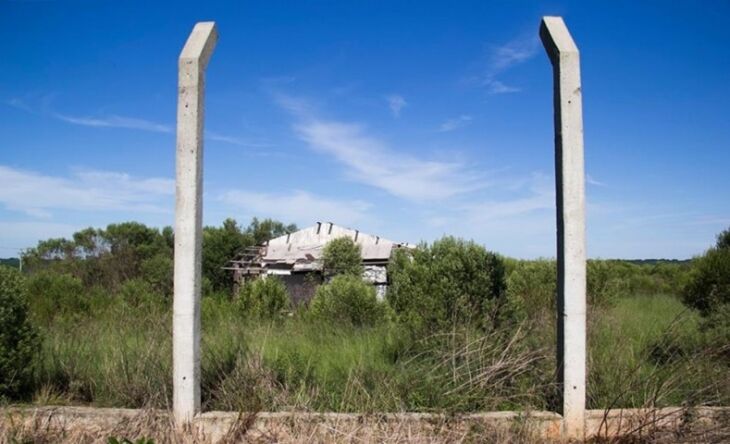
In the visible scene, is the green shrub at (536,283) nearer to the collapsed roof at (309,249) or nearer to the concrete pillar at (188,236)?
the concrete pillar at (188,236)

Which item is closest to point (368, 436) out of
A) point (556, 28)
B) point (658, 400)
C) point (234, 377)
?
point (234, 377)

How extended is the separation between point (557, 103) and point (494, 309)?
8.01ft

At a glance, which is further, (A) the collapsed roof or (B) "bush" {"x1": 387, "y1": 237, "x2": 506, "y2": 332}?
(A) the collapsed roof

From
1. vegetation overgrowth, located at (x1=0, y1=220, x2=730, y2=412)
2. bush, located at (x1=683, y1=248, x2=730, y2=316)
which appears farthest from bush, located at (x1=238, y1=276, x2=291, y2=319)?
bush, located at (x1=683, y1=248, x2=730, y2=316)

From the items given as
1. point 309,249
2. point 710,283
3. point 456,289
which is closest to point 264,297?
point 456,289

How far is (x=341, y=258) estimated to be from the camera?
19.6m

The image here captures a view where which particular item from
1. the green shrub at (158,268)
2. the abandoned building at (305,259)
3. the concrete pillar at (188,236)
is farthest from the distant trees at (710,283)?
the green shrub at (158,268)

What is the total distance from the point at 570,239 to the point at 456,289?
2478 millimetres

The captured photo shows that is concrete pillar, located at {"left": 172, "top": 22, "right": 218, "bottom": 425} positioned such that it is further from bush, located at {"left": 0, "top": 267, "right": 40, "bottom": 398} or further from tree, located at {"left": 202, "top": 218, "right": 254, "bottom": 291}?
tree, located at {"left": 202, "top": 218, "right": 254, "bottom": 291}

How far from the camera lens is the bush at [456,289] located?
5797mm

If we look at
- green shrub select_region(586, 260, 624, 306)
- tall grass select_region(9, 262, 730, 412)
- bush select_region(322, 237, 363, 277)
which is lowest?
tall grass select_region(9, 262, 730, 412)

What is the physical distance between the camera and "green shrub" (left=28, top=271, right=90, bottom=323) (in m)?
10.7

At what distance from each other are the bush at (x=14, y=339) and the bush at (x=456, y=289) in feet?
12.5

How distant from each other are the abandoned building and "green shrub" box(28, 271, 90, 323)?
28.3 feet
